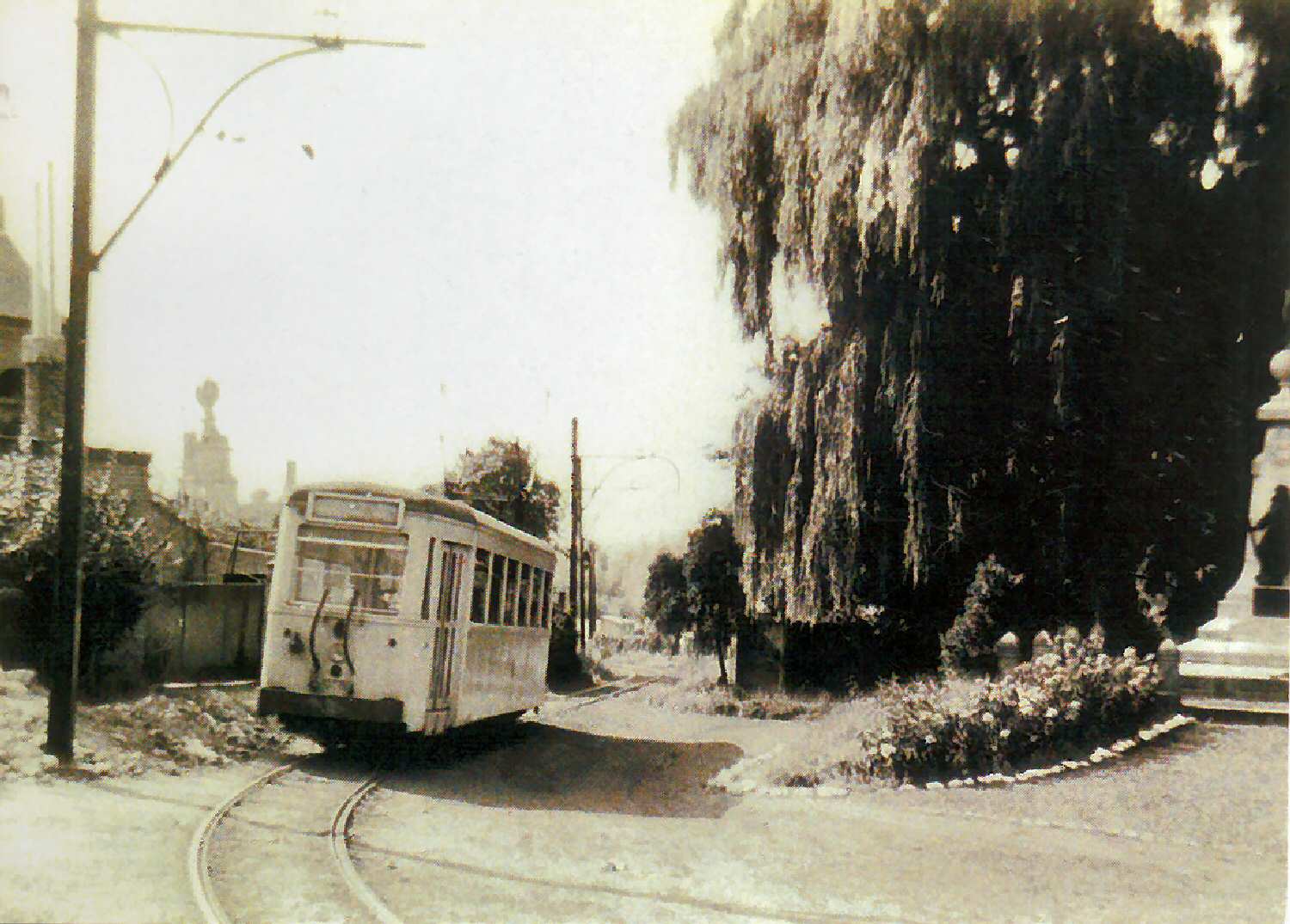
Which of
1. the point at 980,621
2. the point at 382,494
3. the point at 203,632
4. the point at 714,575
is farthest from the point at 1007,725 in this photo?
the point at 714,575

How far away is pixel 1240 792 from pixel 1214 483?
4583mm

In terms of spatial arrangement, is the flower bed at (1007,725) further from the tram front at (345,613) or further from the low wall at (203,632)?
the low wall at (203,632)

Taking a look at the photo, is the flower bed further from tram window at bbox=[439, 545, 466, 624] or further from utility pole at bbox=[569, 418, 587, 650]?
utility pole at bbox=[569, 418, 587, 650]

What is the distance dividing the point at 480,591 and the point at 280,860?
5.20 metres

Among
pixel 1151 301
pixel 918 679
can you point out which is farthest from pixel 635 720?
pixel 1151 301

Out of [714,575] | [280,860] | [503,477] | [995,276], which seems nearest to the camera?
[280,860]

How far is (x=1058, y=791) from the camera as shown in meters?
9.91

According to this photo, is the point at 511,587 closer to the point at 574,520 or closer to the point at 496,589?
the point at 496,589

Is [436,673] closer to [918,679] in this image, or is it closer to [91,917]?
[91,917]

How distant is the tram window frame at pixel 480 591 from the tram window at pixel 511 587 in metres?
0.87

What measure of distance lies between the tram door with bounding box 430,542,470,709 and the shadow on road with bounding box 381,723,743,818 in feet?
3.06

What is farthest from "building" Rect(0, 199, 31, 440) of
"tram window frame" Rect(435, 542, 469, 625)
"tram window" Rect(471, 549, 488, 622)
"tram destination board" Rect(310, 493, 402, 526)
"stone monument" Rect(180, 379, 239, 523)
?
"stone monument" Rect(180, 379, 239, 523)

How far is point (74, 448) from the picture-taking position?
31.6ft

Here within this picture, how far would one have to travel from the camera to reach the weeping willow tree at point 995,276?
1115 cm
